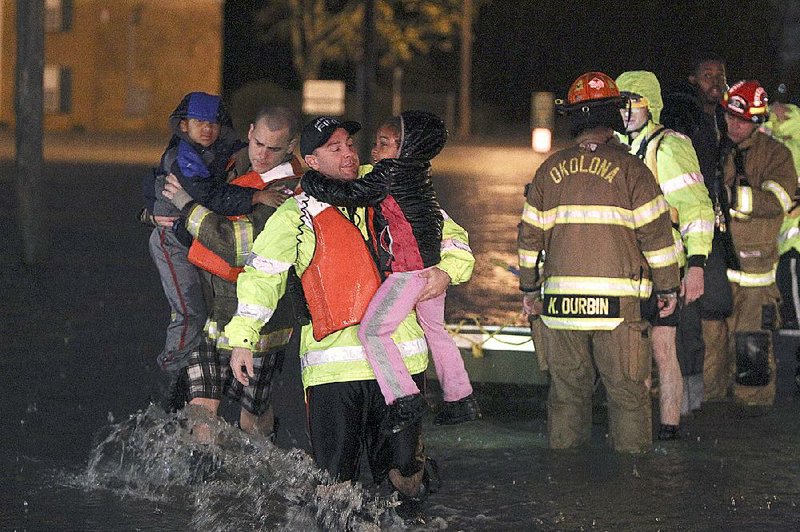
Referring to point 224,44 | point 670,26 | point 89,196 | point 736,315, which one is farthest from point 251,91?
point 736,315

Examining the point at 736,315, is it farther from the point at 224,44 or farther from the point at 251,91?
the point at 224,44

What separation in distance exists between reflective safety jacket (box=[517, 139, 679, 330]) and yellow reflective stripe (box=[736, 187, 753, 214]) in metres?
1.56

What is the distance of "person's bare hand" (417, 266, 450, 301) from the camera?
20.2 ft

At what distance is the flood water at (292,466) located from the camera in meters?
6.78

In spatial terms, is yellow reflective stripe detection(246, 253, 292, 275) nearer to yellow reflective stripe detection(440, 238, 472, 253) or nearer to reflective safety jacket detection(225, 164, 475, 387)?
reflective safety jacket detection(225, 164, 475, 387)

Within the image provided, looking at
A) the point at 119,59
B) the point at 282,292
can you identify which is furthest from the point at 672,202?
the point at 119,59

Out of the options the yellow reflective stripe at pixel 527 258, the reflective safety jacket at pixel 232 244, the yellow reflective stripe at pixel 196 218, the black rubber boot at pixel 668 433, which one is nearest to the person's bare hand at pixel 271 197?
the reflective safety jacket at pixel 232 244

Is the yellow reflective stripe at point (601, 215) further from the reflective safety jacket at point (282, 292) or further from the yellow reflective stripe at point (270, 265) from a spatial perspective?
the yellow reflective stripe at point (270, 265)

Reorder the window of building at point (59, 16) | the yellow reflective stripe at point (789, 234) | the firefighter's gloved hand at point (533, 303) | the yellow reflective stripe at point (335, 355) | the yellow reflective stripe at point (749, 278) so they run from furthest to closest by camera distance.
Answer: the window of building at point (59, 16) < the yellow reflective stripe at point (789, 234) < the yellow reflective stripe at point (749, 278) < the firefighter's gloved hand at point (533, 303) < the yellow reflective stripe at point (335, 355)

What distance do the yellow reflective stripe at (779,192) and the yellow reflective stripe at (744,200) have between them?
17cm

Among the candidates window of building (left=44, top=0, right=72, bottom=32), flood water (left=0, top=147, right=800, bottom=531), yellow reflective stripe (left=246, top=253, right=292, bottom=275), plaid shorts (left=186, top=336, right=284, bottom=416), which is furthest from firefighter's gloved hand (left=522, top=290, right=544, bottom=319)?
window of building (left=44, top=0, right=72, bottom=32)

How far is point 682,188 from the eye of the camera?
27.9 ft

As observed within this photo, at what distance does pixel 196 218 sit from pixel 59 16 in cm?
4703

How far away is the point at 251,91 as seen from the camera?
5662cm
